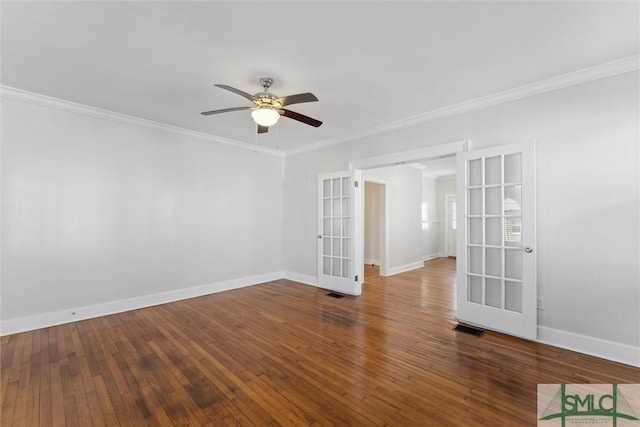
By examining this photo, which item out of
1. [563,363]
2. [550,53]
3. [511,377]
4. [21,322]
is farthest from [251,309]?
[550,53]

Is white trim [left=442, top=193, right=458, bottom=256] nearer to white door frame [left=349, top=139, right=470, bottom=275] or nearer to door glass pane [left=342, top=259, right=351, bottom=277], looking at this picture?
white door frame [left=349, top=139, right=470, bottom=275]

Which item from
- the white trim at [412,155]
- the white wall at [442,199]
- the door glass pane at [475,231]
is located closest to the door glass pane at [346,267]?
the white trim at [412,155]

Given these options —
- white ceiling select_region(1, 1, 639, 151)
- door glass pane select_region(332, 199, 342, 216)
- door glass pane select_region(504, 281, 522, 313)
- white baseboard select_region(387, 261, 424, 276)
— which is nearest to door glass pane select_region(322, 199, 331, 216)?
door glass pane select_region(332, 199, 342, 216)

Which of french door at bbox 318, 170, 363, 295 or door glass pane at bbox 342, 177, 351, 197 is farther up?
door glass pane at bbox 342, 177, 351, 197

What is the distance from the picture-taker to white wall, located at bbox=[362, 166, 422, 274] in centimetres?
630

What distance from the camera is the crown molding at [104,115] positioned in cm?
319

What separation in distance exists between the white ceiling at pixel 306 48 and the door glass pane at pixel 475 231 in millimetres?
1516

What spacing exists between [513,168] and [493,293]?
1478mm

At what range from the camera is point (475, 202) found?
3410mm

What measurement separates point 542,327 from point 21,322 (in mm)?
5898

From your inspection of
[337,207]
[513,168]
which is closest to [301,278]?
[337,207]

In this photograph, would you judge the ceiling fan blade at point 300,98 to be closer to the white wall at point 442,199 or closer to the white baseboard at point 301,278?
the white baseboard at point 301,278

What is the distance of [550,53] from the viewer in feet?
8.03

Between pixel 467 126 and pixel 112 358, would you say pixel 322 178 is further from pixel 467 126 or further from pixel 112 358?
pixel 112 358
